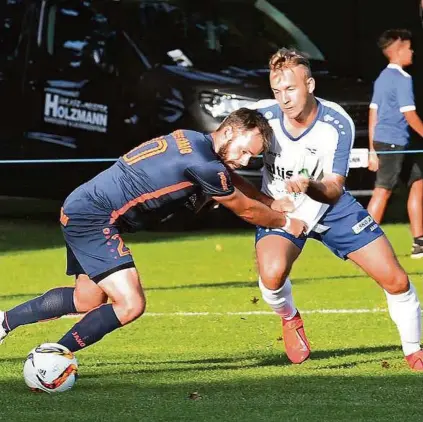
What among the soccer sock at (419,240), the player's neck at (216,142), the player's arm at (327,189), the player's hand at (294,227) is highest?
the player's neck at (216,142)

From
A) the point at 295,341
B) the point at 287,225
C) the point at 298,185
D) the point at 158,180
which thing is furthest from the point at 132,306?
the point at 295,341

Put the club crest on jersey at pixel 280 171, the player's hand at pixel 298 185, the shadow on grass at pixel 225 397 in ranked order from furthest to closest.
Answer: the club crest on jersey at pixel 280 171 → the player's hand at pixel 298 185 → the shadow on grass at pixel 225 397

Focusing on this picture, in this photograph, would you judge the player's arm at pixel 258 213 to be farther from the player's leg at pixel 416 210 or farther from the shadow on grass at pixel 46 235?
the shadow on grass at pixel 46 235

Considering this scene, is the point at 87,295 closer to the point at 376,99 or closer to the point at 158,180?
the point at 158,180

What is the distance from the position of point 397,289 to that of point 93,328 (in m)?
1.65

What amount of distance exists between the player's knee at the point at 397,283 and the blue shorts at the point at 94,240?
1413 millimetres

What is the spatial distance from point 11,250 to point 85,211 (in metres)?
7.05

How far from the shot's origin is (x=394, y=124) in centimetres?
1411

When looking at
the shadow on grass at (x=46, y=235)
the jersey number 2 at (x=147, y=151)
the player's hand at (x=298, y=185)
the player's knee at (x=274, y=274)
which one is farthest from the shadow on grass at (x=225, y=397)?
the shadow on grass at (x=46, y=235)

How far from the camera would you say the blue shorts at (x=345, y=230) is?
8.35 m

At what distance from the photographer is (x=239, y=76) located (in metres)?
15.5

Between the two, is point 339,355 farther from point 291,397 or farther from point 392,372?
point 291,397

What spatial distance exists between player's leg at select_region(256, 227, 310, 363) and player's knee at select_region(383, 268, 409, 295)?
0.57 m

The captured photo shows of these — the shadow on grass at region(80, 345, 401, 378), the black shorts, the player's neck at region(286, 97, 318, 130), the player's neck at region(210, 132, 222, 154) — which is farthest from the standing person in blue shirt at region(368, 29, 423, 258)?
the player's neck at region(210, 132, 222, 154)
